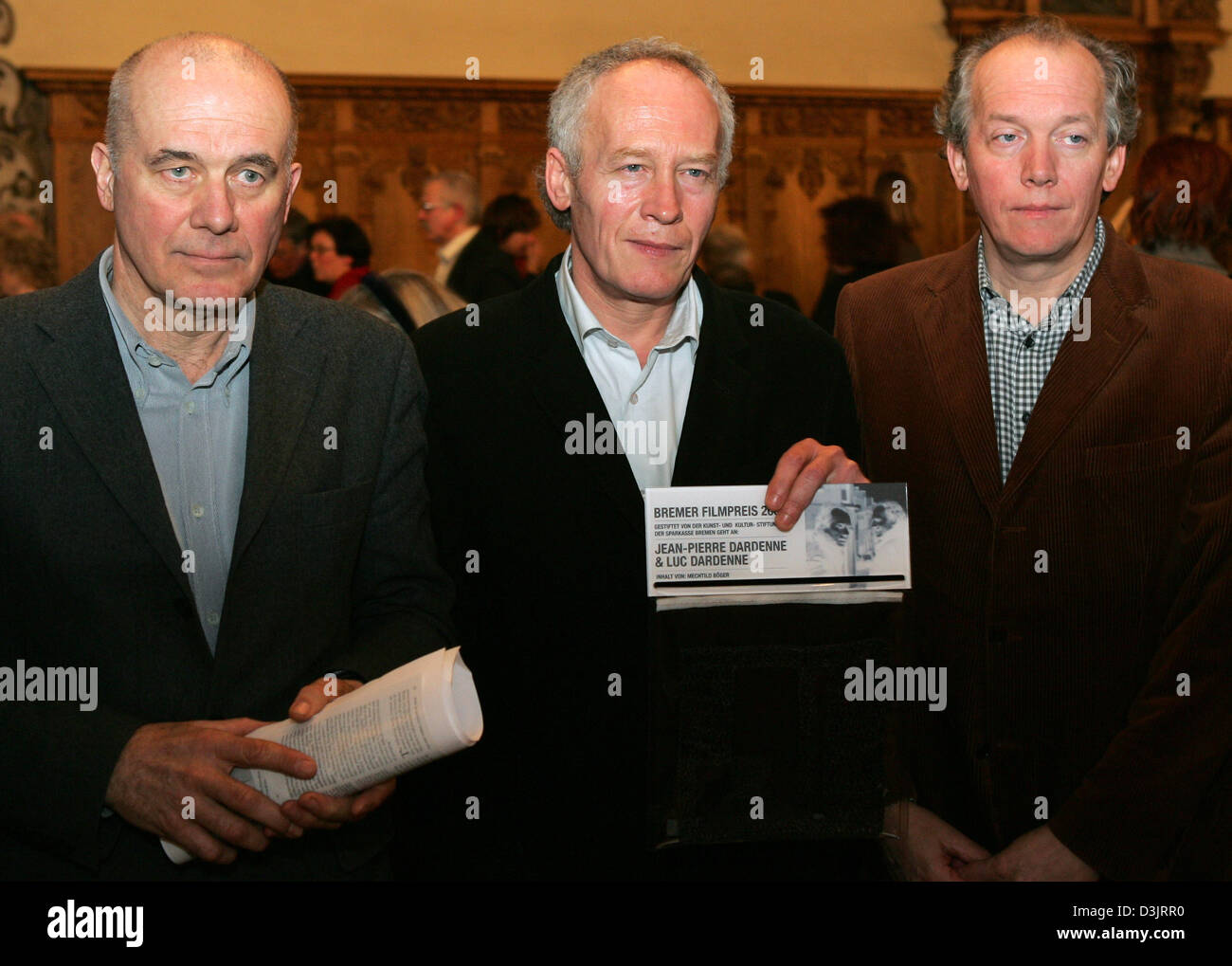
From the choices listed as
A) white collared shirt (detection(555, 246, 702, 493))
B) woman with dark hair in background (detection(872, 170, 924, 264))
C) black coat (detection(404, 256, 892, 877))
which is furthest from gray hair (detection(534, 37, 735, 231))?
woman with dark hair in background (detection(872, 170, 924, 264))

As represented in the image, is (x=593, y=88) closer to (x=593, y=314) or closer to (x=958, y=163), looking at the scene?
(x=593, y=314)

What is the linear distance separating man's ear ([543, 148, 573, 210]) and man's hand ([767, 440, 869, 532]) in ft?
2.21

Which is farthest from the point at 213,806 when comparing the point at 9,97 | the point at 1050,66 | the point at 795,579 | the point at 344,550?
the point at 9,97

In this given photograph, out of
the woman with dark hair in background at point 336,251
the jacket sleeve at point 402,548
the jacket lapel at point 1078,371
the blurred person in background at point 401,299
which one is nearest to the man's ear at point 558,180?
the jacket sleeve at point 402,548

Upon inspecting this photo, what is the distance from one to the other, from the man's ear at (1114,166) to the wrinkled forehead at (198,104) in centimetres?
151

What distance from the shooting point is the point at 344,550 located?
198 centimetres

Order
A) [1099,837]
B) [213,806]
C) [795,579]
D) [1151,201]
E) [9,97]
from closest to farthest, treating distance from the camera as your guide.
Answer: [213,806] < [795,579] < [1099,837] < [1151,201] < [9,97]

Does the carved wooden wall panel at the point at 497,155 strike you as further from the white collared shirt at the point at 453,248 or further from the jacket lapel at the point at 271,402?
the jacket lapel at the point at 271,402

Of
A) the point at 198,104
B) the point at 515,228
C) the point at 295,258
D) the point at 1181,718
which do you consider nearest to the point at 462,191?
the point at 515,228

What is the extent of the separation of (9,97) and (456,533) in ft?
21.4

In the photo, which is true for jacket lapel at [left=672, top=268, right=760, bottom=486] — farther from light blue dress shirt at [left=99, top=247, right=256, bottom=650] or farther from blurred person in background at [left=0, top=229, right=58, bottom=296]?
blurred person in background at [left=0, top=229, right=58, bottom=296]
